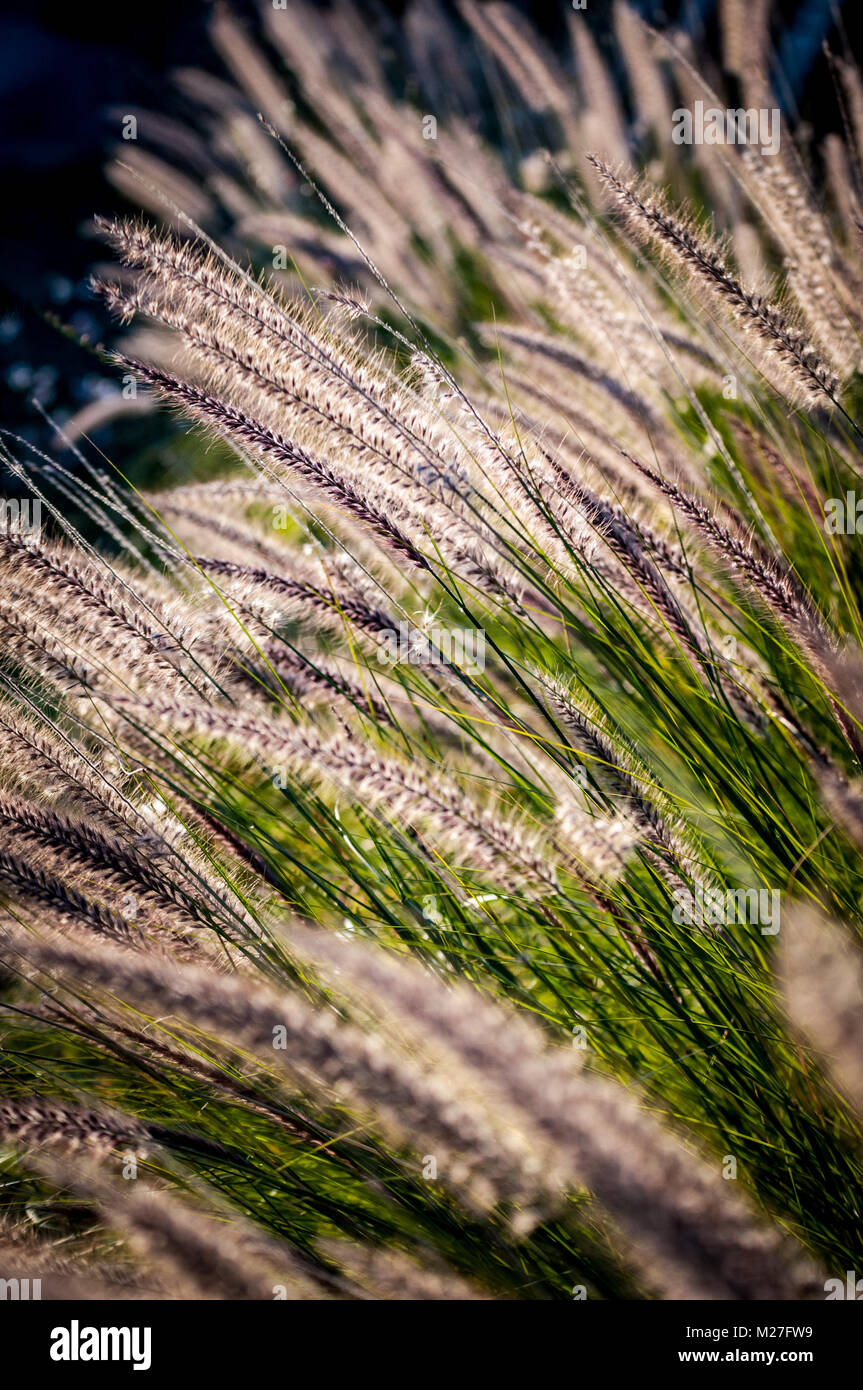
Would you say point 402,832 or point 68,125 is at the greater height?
point 68,125

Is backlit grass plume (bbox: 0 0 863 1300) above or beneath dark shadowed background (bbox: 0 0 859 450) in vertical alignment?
beneath

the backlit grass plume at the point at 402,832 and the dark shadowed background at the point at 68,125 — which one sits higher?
the dark shadowed background at the point at 68,125

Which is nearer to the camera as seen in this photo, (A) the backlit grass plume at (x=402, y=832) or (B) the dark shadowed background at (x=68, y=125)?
(A) the backlit grass plume at (x=402, y=832)

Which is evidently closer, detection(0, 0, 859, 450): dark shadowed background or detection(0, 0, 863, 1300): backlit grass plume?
detection(0, 0, 863, 1300): backlit grass plume

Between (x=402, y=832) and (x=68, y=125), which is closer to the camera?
(x=402, y=832)

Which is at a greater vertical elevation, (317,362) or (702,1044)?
(317,362)
